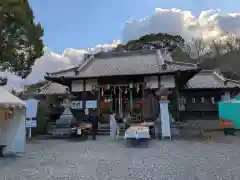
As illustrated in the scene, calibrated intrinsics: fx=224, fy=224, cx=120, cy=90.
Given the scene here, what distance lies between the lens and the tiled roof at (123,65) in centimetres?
1498

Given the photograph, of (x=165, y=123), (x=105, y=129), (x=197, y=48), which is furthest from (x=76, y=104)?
(x=197, y=48)

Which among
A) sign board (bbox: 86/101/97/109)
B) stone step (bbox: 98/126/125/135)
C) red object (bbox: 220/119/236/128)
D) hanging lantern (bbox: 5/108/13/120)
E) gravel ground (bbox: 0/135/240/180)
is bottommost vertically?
gravel ground (bbox: 0/135/240/180)

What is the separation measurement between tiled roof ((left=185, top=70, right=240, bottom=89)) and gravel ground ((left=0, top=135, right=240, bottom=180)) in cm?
1050

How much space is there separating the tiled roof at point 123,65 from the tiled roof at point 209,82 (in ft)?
15.0

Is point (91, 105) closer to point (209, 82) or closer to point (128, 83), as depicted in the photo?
point (128, 83)

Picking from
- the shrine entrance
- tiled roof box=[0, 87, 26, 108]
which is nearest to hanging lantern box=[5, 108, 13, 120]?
tiled roof box=[0, 87, 26, 108]

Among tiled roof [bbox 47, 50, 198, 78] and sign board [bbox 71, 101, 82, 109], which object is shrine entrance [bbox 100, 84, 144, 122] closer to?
tiled roof [bbox 47, 50, 198, 78]

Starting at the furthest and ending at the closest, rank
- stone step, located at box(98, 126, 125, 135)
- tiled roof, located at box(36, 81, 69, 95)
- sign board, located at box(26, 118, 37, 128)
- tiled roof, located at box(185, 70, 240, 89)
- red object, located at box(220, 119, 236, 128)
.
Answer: tiled roof, located at box(36, 81, 69, 95) < tiled roof, located at box(185, 70, 240, 89) < stone step, located at box(98, 126, 125, 135) < red object, located at box(220, 119, 236, 128) < sign board, located at box(26, 118, 37, 128)

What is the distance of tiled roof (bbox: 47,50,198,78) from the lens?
15.0 meters

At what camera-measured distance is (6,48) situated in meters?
11.2

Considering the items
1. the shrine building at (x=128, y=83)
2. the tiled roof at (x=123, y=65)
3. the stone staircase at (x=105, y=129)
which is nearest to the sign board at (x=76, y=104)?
the shrine building at (x=128, y=83)

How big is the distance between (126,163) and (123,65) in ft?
37.9

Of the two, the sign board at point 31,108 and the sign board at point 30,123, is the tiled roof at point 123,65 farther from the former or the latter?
the sign board at point 30,123

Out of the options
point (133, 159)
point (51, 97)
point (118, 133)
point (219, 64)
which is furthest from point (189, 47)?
point (133, 159)
